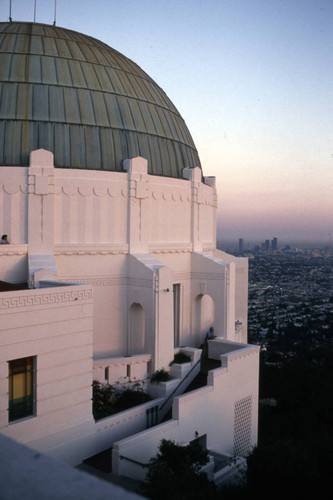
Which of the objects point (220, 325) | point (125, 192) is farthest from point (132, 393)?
point (125, 192)

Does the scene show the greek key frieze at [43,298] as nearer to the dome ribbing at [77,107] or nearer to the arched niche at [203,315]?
the dome ribbing at [77,107]

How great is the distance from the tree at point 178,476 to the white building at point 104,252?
1122mm

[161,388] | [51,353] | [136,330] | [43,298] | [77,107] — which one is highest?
[77,107]

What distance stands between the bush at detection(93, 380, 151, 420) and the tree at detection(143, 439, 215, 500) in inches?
97.0

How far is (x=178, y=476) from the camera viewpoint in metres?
10.4

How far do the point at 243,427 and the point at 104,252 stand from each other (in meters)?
8.04

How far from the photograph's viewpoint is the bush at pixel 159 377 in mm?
15398

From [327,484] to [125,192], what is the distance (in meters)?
11.1

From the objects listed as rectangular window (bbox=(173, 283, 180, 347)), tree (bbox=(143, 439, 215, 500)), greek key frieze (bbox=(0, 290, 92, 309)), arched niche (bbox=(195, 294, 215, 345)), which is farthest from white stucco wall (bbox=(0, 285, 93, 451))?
arched niche (bbox=(195, 294, 215, 345))

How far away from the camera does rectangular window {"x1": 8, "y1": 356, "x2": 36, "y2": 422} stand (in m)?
10.7

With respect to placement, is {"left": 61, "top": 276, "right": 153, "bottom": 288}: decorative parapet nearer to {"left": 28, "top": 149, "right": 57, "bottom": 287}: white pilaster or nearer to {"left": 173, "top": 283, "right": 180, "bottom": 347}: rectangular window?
{"left": 28, "top": 149, "right": 57, "bottom": 287}: white pilaster

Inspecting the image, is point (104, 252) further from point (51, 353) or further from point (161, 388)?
point (51, 353)

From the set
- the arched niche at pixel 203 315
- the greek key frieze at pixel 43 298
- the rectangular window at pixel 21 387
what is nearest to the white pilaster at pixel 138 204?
the arched niche at pixel 203 315

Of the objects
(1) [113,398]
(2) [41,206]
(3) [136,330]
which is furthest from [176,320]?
(2) [41,206]
